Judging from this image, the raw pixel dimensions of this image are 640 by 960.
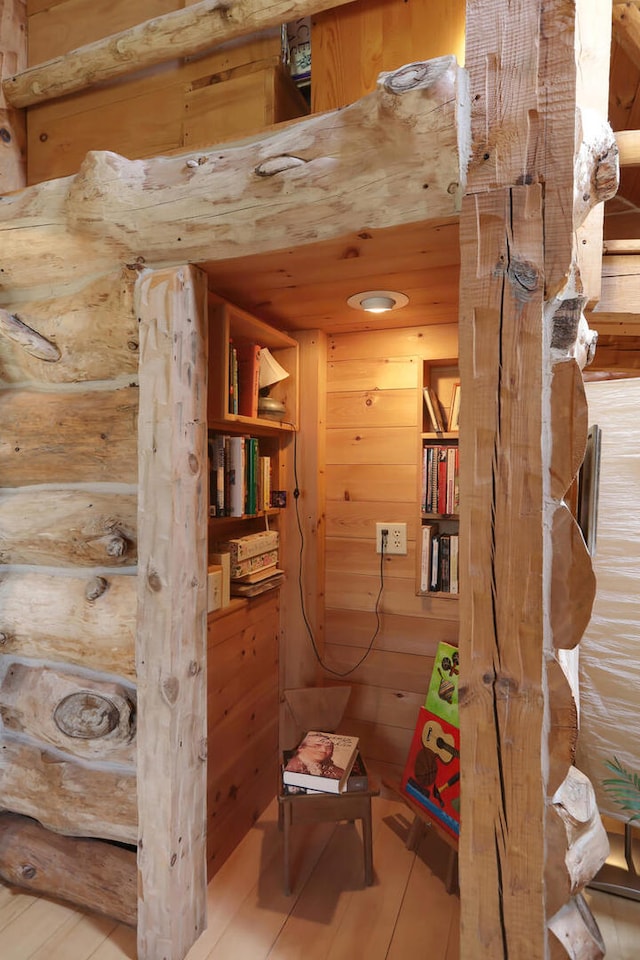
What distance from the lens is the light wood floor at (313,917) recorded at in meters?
1.42

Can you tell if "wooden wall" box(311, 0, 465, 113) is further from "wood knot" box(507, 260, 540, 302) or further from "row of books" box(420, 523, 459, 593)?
"row of books" box(420, 523, 459, 593)

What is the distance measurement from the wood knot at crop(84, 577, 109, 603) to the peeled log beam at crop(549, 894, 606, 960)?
4.54 feet

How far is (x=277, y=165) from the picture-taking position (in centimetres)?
120

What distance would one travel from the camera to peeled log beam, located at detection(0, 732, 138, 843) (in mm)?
1483

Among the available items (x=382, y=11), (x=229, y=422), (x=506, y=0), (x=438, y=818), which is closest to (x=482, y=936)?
(x=438, y=818)

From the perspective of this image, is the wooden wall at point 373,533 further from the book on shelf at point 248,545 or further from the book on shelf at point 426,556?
the book on shelf at point 248,545

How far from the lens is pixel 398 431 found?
7.38 feet

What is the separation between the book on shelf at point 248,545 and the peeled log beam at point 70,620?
0.47m

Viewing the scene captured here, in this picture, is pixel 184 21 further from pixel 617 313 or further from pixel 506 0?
pixel 617 313

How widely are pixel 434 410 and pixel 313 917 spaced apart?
183cm

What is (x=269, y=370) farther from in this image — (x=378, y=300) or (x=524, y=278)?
(x=524, y=278)

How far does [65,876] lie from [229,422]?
1555 mm

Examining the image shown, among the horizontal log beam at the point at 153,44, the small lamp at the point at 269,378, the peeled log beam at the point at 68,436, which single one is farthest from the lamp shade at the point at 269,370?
the horizontal log beam at the point at 153,44

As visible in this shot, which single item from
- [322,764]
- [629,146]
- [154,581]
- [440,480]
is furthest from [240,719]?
[629,146]
